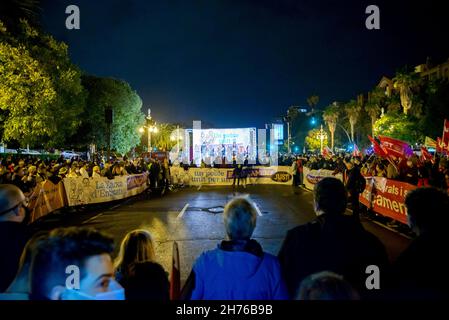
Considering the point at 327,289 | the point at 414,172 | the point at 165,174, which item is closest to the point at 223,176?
the point at 165,174

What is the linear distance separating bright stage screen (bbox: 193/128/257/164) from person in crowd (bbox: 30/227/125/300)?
39023 mm

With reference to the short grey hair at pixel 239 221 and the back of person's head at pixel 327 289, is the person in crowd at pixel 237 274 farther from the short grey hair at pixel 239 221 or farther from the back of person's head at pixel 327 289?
the back of person's head at pixel 327 289

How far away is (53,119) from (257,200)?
14498 mm

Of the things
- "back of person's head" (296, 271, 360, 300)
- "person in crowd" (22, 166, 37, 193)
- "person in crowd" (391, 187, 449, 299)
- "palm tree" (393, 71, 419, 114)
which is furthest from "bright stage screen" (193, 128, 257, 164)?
"back of person's head" (296, 271, 360, 300)

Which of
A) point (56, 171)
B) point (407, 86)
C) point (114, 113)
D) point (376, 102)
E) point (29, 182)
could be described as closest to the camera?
point (29, 182)

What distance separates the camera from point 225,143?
138ft

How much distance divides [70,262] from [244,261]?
1172 mm

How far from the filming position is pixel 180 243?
938cm

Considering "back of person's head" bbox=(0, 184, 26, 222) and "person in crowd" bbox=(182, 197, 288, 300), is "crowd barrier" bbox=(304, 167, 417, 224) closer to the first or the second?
"person in crowd" bbox=(182, 197, 288, 300)

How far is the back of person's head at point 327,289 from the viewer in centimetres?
186

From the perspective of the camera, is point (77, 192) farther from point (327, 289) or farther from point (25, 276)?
point (327, 289)

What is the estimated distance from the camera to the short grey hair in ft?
9.59

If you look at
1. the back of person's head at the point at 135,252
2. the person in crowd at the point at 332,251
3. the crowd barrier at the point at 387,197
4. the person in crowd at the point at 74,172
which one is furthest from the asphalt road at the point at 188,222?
the person in crowd at the point at 332,251
